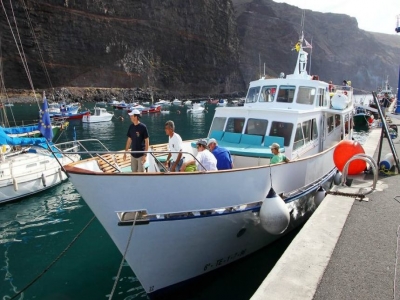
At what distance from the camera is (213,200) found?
6.47 m

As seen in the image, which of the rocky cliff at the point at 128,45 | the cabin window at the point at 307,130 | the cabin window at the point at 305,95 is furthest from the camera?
the rocky cliff at the point at 128,45

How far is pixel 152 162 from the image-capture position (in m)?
8.05

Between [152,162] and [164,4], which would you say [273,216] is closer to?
[152,162]

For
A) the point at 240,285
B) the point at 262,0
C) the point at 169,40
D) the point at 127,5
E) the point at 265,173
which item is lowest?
the point at 240,285

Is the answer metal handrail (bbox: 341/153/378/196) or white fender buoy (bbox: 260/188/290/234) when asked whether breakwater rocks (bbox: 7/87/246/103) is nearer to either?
metal handrail (bbox: 341/153/378/196)

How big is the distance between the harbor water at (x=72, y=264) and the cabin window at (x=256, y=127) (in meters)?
3.02

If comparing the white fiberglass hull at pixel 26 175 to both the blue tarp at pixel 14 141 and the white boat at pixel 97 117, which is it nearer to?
the blue tarp at pixel 14 141

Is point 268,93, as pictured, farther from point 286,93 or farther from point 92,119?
point 92,119

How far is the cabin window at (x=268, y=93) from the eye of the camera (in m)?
11.2

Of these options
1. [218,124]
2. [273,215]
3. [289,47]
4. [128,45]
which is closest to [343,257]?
[273,215]

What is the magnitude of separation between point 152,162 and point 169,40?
8817 centimetres

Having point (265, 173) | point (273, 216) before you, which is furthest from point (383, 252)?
point (265, 173)

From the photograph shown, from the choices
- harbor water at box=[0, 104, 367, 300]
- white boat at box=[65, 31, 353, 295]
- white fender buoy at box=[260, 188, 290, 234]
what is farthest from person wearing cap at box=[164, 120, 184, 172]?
harbor water at box=[0, 104, 367, 300]

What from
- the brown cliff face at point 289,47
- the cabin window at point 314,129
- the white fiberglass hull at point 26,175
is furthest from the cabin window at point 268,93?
the brown cliff face at point 289,47
